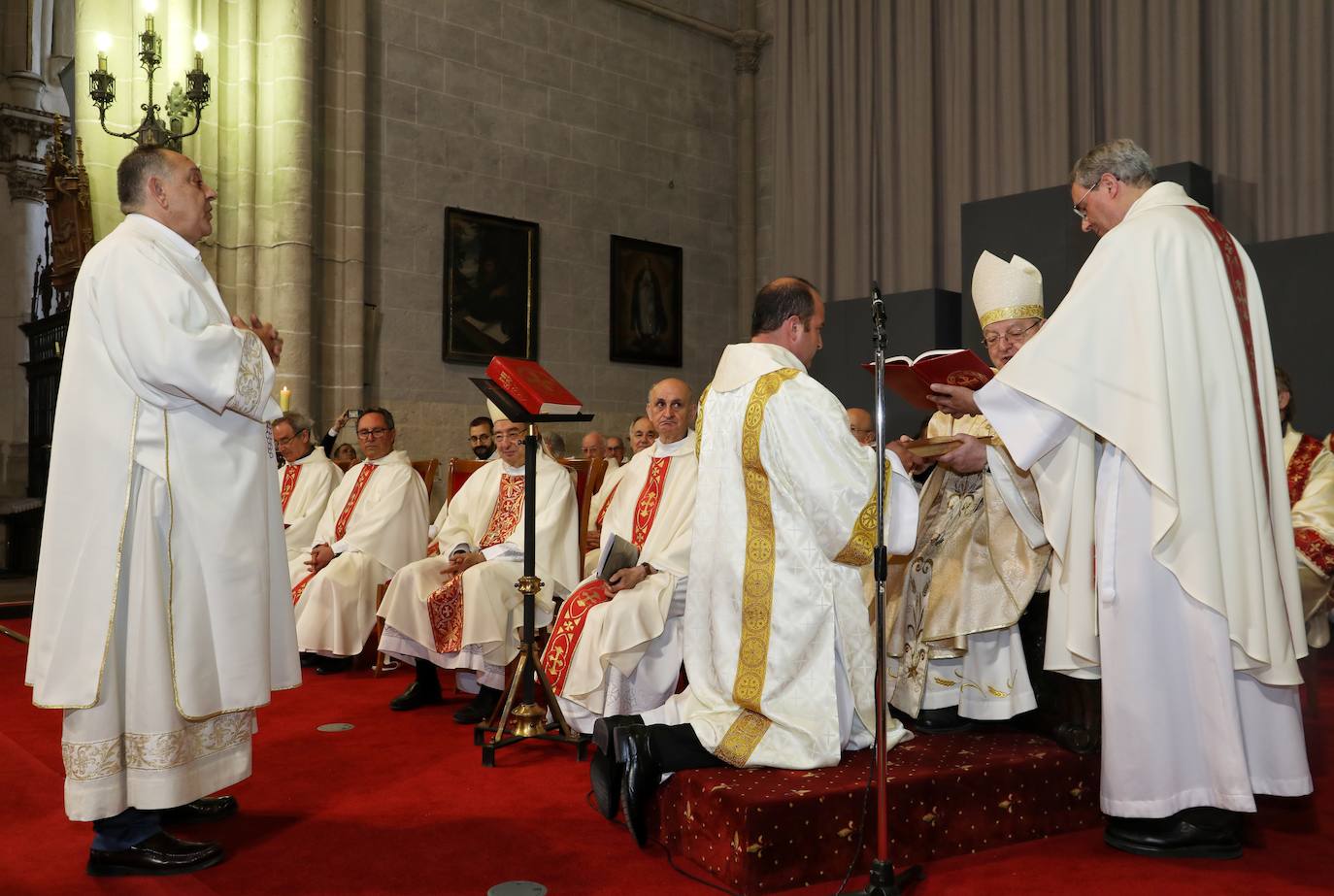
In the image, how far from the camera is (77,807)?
3068mm

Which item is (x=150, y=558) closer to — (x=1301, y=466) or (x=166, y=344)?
(x=166, y=344)

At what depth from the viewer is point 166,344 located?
321 cm

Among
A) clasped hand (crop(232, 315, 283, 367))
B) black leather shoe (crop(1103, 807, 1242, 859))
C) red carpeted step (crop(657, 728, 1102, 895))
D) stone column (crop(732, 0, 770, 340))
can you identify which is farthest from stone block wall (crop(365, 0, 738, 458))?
black leather shoe (crop(1103, 807, 1242, 859))

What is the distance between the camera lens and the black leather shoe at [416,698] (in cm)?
543

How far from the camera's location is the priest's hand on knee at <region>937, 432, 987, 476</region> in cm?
364

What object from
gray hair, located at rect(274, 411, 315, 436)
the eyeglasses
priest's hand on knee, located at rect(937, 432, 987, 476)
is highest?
the eyeglasses

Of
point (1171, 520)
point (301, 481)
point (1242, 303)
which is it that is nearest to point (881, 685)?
point (1171, 520)

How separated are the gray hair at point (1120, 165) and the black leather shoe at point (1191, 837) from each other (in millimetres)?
1845

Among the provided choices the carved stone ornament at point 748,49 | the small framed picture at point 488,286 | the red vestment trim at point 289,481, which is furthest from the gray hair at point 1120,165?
the carved stone ornament at point 748,49

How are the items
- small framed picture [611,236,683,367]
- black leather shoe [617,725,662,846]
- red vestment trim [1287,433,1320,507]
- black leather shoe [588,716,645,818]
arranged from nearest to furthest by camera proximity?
black leather shoe [617,725,662,846]
black leather shoe [588,716,645,818]
red vestment trim [1287,433,1320,507]
small framed picture [611,236,683,367]

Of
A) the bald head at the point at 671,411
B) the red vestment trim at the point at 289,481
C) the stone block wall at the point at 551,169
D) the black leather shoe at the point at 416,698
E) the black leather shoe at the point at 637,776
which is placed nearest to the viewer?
the black leather shoe at the point at 637,776

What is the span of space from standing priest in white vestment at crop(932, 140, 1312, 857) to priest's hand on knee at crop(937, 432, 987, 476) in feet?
0.78

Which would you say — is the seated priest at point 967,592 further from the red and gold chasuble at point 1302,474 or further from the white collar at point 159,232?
the white collar at point 159,232

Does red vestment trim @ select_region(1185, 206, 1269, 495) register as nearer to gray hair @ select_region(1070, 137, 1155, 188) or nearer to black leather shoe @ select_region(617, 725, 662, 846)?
gray hair @ select_region(1070, 137, 1155, 188)
